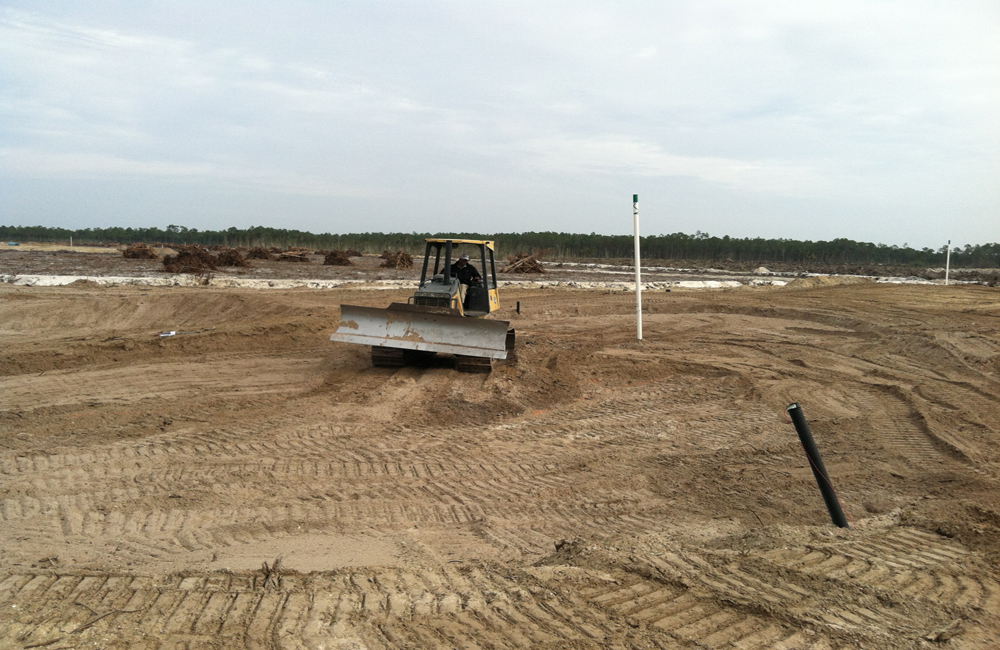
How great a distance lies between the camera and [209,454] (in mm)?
7176

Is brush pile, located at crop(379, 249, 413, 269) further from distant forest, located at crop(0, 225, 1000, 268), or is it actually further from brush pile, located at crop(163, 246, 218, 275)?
distant forest, located at crop(0, 225, 1000, 268)

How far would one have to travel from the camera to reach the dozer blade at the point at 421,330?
34.1 ft

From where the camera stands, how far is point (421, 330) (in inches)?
418

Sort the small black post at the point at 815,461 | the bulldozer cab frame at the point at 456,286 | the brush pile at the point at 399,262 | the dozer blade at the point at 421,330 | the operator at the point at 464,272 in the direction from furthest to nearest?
the brush pile at the point at 399,262
the operator at the point at 464,272
the bulldozer cab frame at the point at 456,286
the dozer blade at the point at 421,330
the small black post at the point at 815,461

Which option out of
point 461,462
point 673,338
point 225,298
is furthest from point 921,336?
point 225,298

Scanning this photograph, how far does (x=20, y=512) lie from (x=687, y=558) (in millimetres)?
5314

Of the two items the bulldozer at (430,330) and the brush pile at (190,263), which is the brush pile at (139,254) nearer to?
the brush pile at (190,263)

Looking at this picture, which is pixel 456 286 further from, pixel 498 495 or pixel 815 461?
pixel 815 461

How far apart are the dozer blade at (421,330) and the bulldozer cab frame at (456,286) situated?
1.56ft

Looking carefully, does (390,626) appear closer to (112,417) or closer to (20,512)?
(20,512)

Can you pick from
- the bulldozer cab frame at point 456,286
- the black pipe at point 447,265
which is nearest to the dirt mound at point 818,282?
the bulldozer cab frame at point 456,286

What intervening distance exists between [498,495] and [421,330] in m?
4.83

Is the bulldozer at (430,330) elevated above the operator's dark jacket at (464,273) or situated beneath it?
situated beneath

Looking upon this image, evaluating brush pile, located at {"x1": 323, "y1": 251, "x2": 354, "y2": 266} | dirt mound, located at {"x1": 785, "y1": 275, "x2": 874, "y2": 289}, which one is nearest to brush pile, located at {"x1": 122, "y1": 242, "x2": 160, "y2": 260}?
brush pile, located at {"x1": 323, "y1": 251, "x2": 354, "y2": 266}
